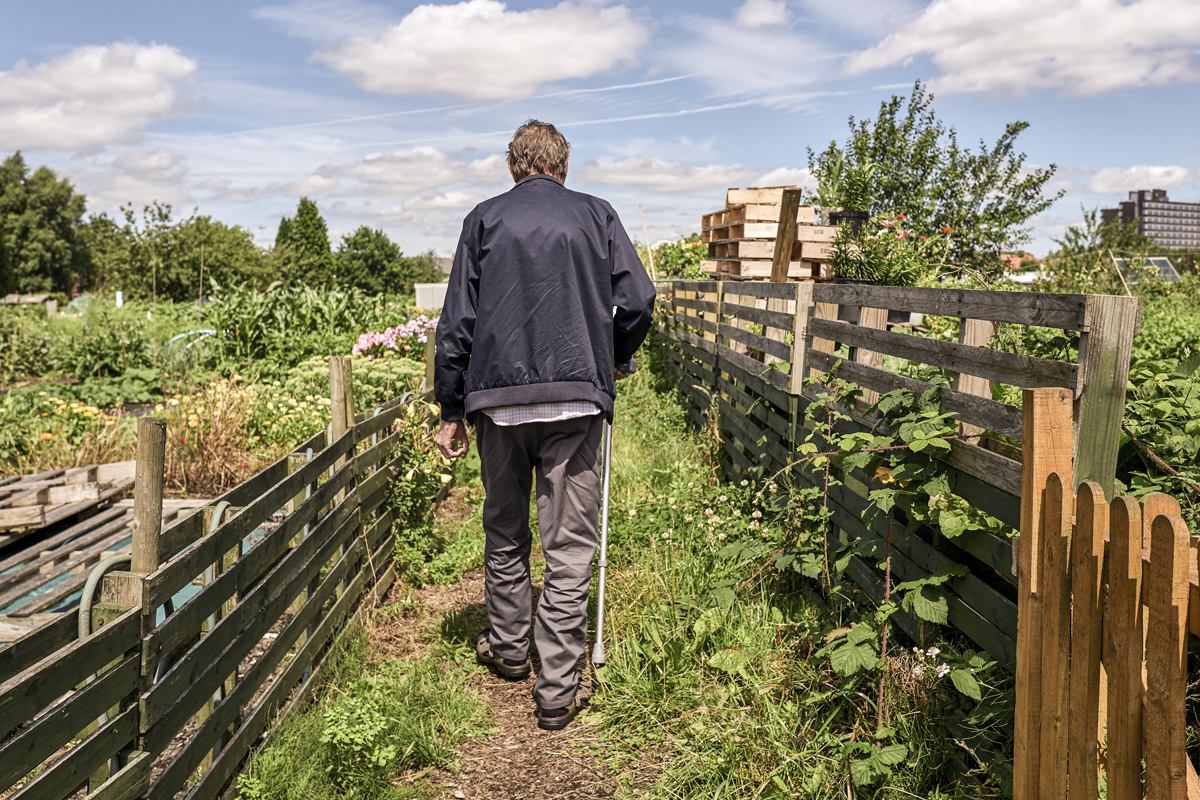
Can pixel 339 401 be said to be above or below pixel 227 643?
above

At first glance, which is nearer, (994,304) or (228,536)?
(994,304)

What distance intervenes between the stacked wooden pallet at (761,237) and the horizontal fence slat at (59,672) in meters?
6.65

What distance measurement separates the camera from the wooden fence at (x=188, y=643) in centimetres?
202

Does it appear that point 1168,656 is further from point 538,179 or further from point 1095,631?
point 538,179

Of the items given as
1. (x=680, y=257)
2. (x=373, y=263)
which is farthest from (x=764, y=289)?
(x=373, y=263)

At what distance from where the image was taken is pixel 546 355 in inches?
147

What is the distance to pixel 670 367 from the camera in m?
11.2

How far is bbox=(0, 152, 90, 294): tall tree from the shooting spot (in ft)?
225

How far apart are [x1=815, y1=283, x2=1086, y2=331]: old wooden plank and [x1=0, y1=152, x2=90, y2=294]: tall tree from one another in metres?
75.1

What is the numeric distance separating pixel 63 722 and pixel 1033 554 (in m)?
2.24

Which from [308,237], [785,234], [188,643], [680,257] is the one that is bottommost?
[188,643]

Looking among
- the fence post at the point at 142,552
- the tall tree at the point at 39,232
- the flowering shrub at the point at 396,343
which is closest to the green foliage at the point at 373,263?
the tall tree at the point at 39,232

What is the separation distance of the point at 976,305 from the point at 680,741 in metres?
1.86

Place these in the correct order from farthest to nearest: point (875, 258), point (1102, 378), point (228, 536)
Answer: point (875, 258)
point (228, 536)
point (1102, 378)
